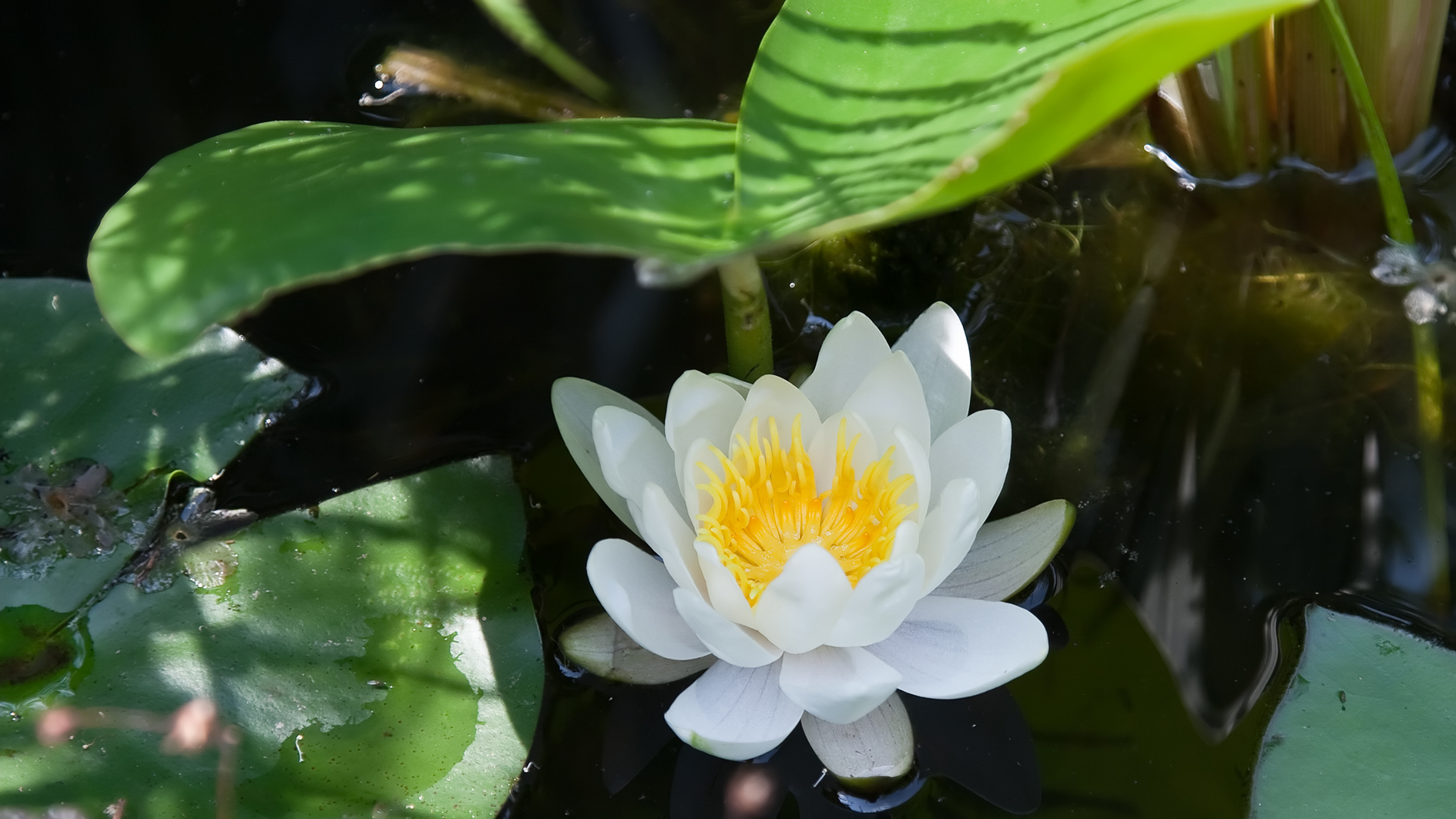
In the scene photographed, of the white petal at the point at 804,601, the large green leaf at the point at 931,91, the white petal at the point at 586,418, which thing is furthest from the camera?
the white petal at the point at 586,418

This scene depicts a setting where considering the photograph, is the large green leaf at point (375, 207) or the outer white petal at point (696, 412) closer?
the large green leaf at point (375, 207)

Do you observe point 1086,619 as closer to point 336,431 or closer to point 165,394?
point 336,431

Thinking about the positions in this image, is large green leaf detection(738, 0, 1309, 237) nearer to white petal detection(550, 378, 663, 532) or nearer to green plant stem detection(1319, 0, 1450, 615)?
white petal detection(550, 378, 663, 532)

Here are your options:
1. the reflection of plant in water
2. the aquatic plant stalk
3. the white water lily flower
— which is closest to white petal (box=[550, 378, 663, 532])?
the white water lily flower

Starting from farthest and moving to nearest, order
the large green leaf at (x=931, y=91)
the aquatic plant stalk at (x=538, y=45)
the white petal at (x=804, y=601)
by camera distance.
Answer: the aquatic plant stalk at (x=538, y=45), the white petal at (x=804, y=601), the large green leaf at (x=931, y=91)

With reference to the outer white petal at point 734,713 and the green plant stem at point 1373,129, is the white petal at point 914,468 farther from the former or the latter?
the green plant stem at point 1373,129

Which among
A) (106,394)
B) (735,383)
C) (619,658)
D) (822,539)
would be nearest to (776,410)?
(735,383)

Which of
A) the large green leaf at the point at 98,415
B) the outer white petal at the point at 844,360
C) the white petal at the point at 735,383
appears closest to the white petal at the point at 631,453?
the white petal at the point at 735,383
